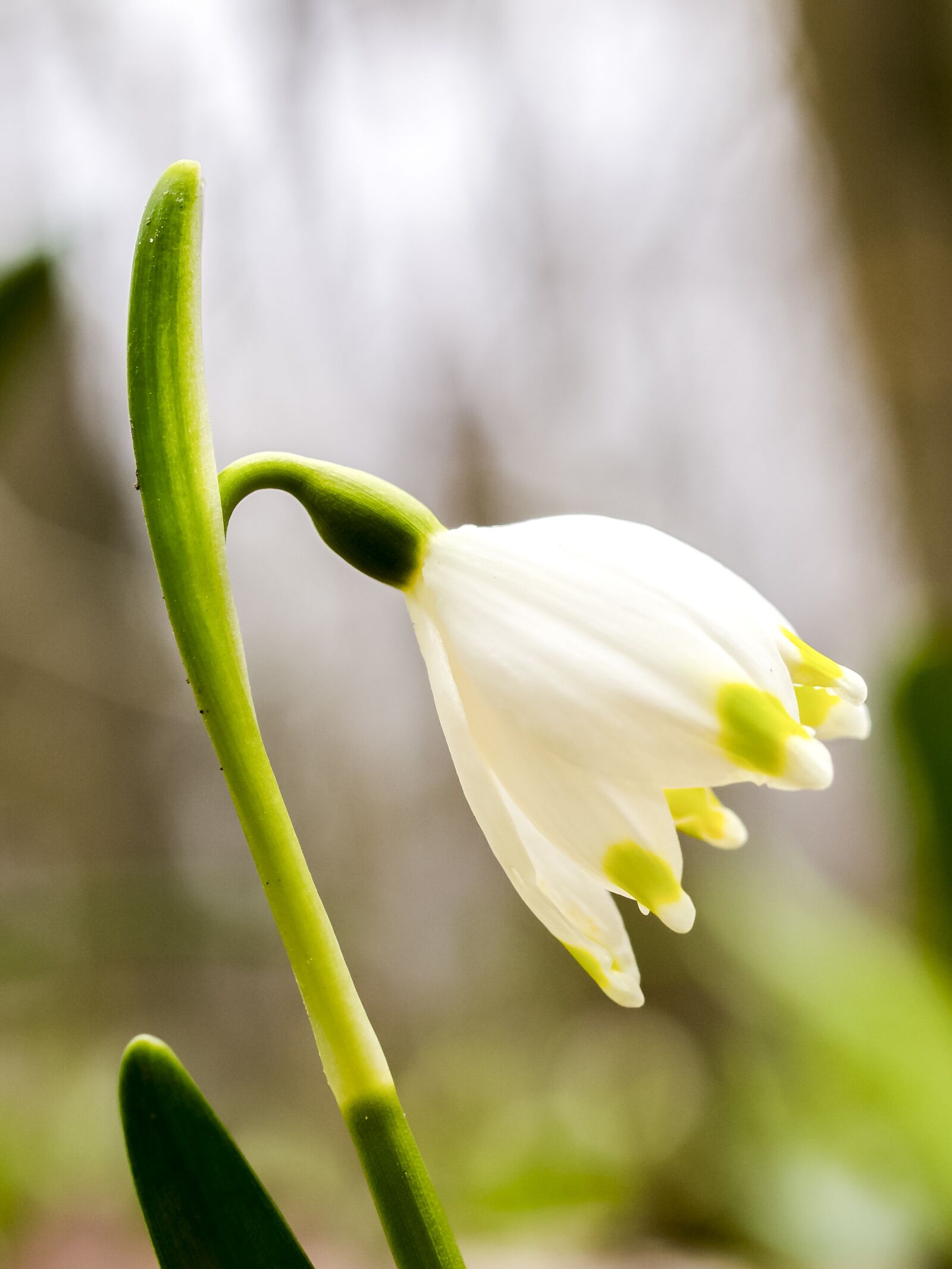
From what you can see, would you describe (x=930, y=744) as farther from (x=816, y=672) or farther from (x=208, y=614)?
(x=208, y=614)

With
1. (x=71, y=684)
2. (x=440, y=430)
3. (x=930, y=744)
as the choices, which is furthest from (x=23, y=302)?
(x=71, y=684)

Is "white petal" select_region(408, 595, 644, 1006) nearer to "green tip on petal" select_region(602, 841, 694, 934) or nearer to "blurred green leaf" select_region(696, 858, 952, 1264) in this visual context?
"green tip on petal" select_region(602, 841, 694, 934)

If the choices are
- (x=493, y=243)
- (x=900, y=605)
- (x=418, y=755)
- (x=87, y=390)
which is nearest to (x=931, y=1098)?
(x=900, y=605)

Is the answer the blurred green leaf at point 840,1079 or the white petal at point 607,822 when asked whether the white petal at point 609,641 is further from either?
the blurred green leaf at point 840,1079

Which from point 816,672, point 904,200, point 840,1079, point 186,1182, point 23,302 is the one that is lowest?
point 840,1079

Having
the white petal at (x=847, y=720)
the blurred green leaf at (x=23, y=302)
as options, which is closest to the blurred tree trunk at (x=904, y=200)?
the blurred green leaf at (x=23, y=302)

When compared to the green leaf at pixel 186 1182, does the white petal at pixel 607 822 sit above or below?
above

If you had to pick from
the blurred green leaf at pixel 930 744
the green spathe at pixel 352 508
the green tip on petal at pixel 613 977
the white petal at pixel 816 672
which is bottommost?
the blurred green leaf at pixel 930 744
